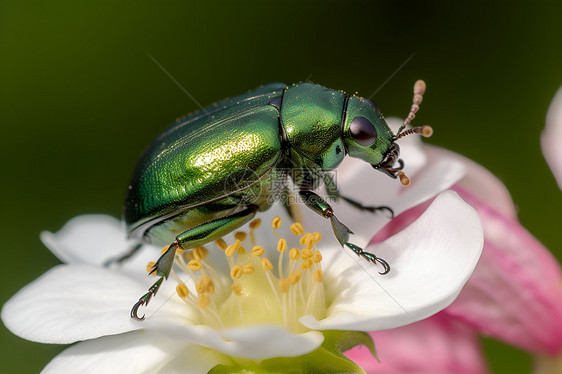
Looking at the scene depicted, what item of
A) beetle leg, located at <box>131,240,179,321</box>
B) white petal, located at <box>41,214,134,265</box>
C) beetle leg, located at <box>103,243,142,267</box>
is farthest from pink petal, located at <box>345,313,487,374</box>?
white petal, located at <box>41,214,134,265</box>

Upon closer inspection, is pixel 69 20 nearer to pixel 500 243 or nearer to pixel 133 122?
pixel 133 122

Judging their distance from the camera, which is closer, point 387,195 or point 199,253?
point 199,253

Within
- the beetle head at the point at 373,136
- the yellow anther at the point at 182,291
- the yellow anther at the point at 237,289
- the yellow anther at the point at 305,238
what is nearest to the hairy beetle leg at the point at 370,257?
the yellow anther at the point at 305,238

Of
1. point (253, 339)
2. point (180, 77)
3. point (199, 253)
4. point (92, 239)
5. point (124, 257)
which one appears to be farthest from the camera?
point (180, 77)

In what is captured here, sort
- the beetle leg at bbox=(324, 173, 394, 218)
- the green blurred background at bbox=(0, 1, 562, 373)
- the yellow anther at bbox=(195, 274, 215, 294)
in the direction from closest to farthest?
the yellow anther at bbox=(195, 274, 215, 294), the beetle leg at bbox=(324, 173, 394, 218), the green blurred background at bbox=(0, 1, 562, 373)

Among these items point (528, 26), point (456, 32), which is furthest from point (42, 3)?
point (528, 26)

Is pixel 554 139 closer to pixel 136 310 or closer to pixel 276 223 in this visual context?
pixel 276 223

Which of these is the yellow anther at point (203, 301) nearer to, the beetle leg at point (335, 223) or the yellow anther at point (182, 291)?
the yellow anther at point (182, 291)

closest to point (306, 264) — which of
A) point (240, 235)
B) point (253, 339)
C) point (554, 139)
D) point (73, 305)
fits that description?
point (240, 235)

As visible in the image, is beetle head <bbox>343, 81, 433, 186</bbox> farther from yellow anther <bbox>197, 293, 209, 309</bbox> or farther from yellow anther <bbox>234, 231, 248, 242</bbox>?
yellow anther <bbox>197, 293, 209, 309</bbox>
